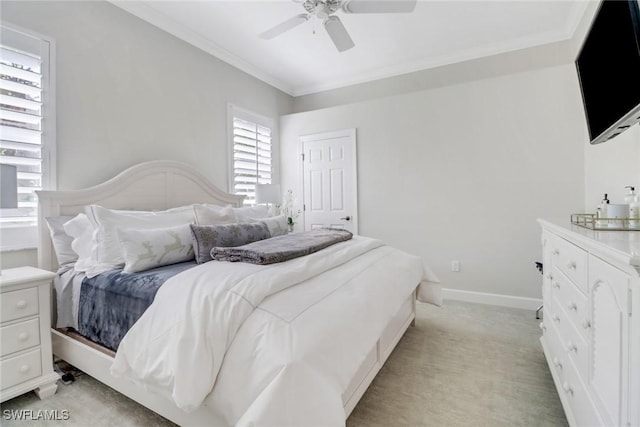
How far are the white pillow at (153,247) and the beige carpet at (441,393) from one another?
0.78 metres

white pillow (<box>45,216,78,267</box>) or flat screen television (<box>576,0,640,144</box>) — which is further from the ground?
flat screen television (<box>576,0,640,144</box>)

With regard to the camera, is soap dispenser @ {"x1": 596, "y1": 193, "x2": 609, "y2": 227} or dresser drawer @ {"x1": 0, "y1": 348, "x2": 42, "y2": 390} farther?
dresser drawer @ {"x1": 0, "y1": 348, "x2": 42, "y2": 390}

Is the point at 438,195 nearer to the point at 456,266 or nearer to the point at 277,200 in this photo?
the point at 456,266

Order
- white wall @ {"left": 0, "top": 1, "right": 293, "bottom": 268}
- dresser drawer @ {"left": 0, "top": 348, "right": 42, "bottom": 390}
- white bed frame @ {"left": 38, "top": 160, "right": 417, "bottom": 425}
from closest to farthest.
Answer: white bed frame @ {"left": 38, "top": 160, "right": 417, "bottom": 425} → dresser drawer @ {"left": 0, "top": 348, "right": 42, "bottom": 390} → white wall @ {"left": 0, "top": 1, "right": 293, "bottom": 268}

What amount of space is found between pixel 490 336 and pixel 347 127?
2.97 meters

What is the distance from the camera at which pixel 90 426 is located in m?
1.56

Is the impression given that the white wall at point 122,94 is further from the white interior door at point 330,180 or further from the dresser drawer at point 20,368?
the white interior door at point 330,180

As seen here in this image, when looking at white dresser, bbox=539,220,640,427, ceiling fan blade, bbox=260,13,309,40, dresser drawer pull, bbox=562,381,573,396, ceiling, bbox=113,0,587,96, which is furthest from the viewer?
ceiling, bbox=113,0,587,96

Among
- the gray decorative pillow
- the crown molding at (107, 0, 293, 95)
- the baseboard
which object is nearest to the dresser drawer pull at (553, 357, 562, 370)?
the baseboard

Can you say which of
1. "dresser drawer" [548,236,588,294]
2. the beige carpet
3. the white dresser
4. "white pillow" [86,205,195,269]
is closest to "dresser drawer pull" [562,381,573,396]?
the white dresser

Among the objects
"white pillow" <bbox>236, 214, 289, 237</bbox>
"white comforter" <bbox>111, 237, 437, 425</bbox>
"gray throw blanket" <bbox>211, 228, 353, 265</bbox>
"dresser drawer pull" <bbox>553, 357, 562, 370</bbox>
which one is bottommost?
"dresser drawer pull" <bbox>553, 357, 562, 370</bbox>

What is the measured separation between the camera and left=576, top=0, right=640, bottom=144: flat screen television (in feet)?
4.06

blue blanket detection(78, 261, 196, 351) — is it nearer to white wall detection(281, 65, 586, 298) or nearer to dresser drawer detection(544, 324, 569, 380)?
dresser drawer detection(544, 324, 569, 380)

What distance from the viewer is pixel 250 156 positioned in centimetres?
428
